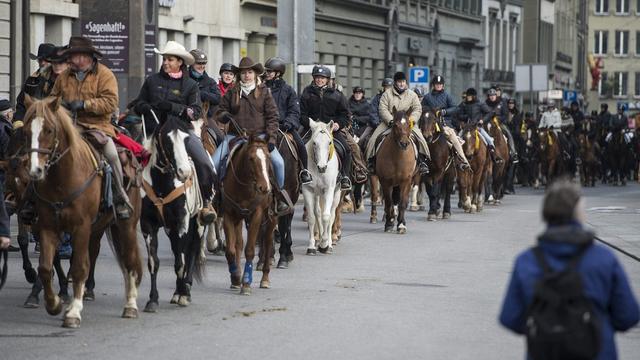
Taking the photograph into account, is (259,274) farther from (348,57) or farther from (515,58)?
(515,58)

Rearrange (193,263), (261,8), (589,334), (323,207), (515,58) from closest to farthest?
(589,334) < (193,263) < (323,207) < (261,8) < (515,58)

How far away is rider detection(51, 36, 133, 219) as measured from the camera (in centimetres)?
1339

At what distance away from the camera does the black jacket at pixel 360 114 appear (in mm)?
28519

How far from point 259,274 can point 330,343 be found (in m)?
5.52

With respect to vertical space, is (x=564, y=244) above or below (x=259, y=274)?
above

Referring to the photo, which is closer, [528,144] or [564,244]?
[564,244]

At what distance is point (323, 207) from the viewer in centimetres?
2073

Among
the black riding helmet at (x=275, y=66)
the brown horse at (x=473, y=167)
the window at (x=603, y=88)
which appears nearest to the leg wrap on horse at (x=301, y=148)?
the black riding helmet at (x=275, y=66)

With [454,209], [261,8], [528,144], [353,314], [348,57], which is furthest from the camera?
[348,57]

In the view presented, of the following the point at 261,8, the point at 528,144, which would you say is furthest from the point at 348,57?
the point at 528,144

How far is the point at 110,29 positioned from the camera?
3122 cm

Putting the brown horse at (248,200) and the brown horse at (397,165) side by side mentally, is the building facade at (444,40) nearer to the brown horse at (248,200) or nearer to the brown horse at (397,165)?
the brown horse at (397,165)

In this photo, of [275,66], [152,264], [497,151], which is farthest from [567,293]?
[497,151]

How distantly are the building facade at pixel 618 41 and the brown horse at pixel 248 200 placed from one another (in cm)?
14563
